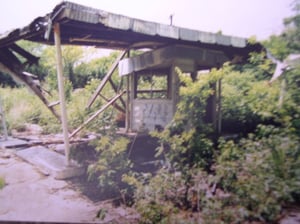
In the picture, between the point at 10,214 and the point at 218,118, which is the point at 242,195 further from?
the point at 218,118

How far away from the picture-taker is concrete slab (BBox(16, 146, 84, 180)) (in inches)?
155

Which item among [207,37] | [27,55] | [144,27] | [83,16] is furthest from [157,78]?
[83,16]

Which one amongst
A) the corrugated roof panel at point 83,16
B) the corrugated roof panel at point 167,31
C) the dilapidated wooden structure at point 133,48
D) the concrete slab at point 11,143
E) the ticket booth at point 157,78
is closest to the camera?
the corrugated roof panel at point 83,16

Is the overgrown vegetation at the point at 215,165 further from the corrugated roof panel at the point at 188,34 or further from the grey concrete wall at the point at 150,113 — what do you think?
the grey concrete wall at the point at 150,113

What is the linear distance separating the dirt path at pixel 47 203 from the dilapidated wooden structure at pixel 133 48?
631mm

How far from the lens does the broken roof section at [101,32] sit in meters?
3.29

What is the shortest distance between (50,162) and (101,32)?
2493mm

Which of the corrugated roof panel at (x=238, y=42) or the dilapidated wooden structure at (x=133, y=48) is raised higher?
the corrugated roof panel at (x=238, y=42)

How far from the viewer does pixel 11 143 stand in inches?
228

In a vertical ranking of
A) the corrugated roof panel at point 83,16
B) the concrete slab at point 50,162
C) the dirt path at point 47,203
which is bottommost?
the dirt path at point 47,203

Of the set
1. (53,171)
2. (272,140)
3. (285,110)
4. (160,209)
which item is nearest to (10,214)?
(53,171)

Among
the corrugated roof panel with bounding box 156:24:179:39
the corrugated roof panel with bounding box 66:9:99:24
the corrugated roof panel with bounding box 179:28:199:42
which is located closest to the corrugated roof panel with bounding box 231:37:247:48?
the corrugated roof panel with bounding box 179:28:199:42

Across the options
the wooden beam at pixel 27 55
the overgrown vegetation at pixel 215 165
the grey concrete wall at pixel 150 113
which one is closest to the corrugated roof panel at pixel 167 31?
the overgrown vegetation at pixel 215 165

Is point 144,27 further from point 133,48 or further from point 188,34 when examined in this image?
point 133,48
